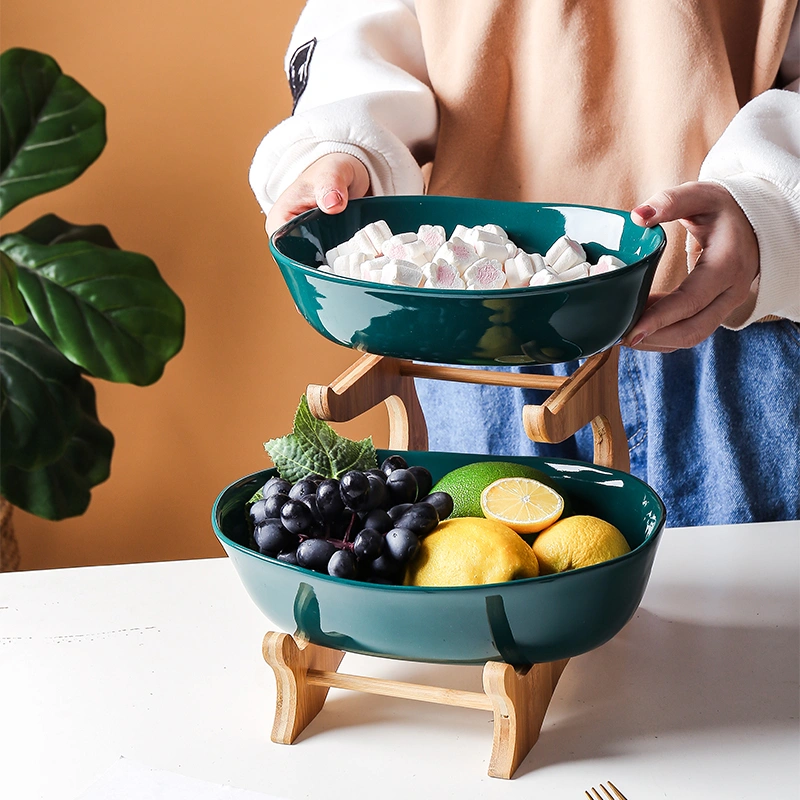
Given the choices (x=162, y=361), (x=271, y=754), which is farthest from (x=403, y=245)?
(x=162, y=361)

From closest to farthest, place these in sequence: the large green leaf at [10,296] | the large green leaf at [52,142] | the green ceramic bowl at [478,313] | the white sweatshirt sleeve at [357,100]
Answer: the green ceramic bowl at [478,313], the white sweatshirt sleeve at [357,100], the large green leaf at [10,296], the large green leaf at [52,142]

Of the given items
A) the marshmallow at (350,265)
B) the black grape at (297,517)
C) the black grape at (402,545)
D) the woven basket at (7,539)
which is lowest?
the woven basket at (7,539)

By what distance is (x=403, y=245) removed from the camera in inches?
28.4

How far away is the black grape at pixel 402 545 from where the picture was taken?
66cm

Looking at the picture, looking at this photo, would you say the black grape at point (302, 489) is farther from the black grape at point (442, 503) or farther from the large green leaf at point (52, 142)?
the large green leaf at point (52, 142)

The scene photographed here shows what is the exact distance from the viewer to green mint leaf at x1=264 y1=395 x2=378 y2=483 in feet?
2.54

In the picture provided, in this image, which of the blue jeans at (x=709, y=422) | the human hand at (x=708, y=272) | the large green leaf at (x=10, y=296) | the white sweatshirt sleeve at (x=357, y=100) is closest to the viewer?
the human hand at (x=708, y=272)

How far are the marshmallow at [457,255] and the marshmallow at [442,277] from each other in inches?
0.5

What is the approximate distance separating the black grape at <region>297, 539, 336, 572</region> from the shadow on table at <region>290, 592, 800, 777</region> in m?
0.15

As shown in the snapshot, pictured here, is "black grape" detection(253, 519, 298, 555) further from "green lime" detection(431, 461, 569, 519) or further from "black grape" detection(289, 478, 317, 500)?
"green lime" detection(431, 461, 569, 519)

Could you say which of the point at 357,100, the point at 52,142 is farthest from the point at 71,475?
the point at 357,100

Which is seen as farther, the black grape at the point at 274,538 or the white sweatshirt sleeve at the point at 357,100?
the white sweatshirt sleeve at the point at 357,100

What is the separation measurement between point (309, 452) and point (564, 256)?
258mm

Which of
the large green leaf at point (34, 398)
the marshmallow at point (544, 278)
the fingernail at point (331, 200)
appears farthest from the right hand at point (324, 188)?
the large green leaf at point (34, 398)
